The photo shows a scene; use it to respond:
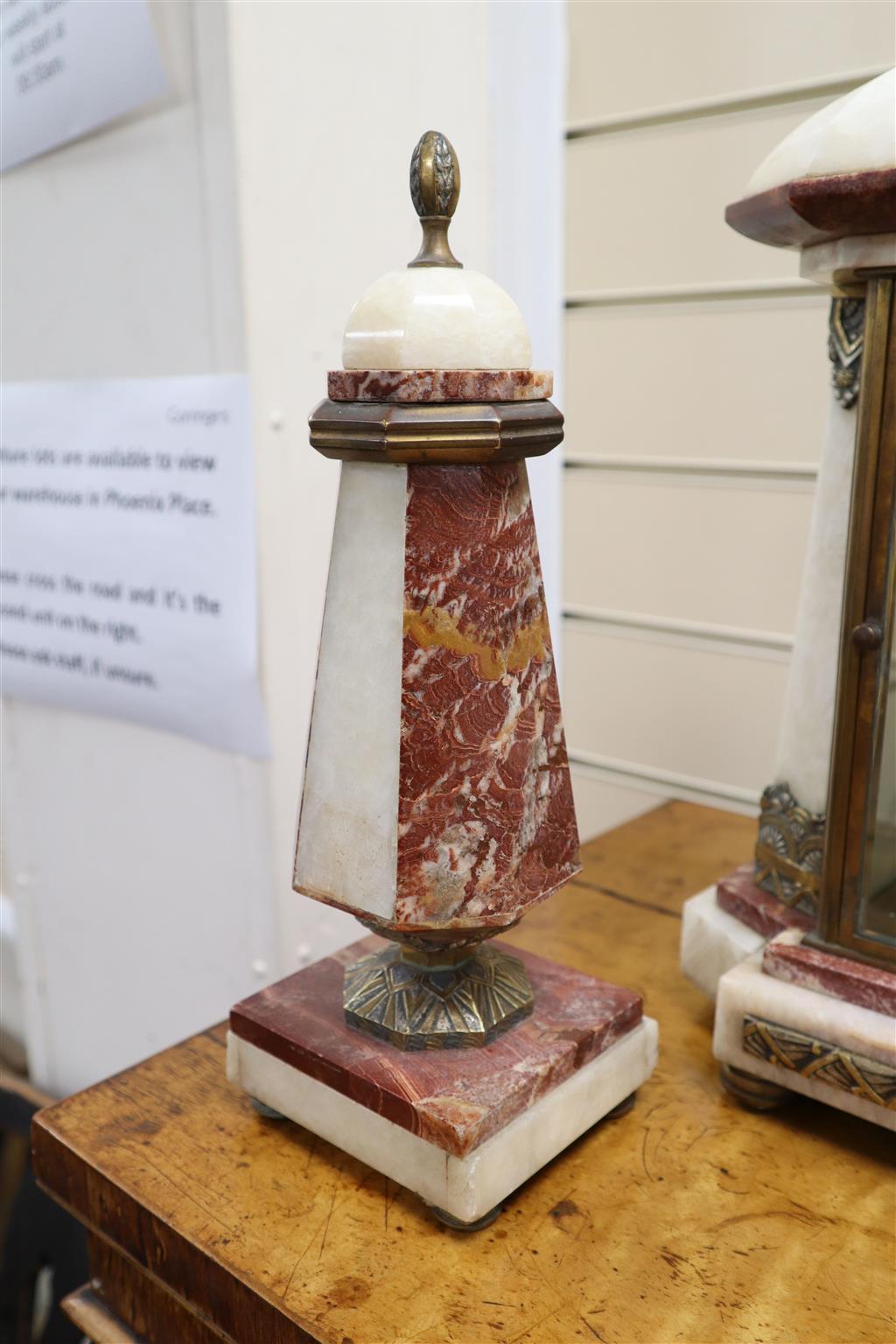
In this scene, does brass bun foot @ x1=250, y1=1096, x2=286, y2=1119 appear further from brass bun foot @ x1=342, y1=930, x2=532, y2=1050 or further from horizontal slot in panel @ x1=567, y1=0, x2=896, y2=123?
horizontal slot in panel @ x1=567, y1=0, x2=896, y2=123

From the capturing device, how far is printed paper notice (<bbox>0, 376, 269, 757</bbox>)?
0.84m

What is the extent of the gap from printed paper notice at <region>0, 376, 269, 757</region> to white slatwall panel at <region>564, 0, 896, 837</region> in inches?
25.6

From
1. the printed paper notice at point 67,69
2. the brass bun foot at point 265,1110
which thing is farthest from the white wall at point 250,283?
the brass bun foot at point 265,1110

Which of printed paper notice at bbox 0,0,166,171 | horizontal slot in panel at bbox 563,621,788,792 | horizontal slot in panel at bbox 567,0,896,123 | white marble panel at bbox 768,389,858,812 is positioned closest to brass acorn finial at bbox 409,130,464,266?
white marble panel at bbox 768,389,858,812

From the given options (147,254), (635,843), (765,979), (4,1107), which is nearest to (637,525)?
(635,843)

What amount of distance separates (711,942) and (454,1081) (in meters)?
0.23

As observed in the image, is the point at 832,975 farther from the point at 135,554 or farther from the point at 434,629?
the point at 135,554

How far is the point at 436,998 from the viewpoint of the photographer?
0.58m

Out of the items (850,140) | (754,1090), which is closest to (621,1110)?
(754,1090)

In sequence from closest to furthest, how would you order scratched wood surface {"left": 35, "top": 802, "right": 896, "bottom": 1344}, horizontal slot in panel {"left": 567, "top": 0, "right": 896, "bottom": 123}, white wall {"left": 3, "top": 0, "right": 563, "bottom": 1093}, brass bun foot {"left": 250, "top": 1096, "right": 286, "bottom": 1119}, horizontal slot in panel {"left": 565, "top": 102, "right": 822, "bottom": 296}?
scratched wood surface {"left": 35, "top": 802, "right": 896, "bottom": 1344} → brass bun foot {"left": 250, "top": 1096, "right": 286, "bottom": 1119} → white wall {"left": 3, "top": 0, "right": 563, "bottom": 1093} → horizontal slot in panel {"left": 567, "top": 0, "right": 896, "bottom": 123} → horizontal slot in panel {"left": 565, "top": 102, "right": 822, "bottom": 296}

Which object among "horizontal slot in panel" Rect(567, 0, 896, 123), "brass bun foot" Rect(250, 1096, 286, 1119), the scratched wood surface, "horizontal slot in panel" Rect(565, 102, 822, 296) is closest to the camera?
the scratched wood surface

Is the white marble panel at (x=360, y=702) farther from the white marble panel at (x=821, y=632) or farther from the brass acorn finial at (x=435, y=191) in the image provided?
the white marble panel at (x=821, y=632)

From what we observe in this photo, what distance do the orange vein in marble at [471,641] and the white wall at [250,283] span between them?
1.11ft

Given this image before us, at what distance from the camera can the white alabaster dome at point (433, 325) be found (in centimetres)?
49
